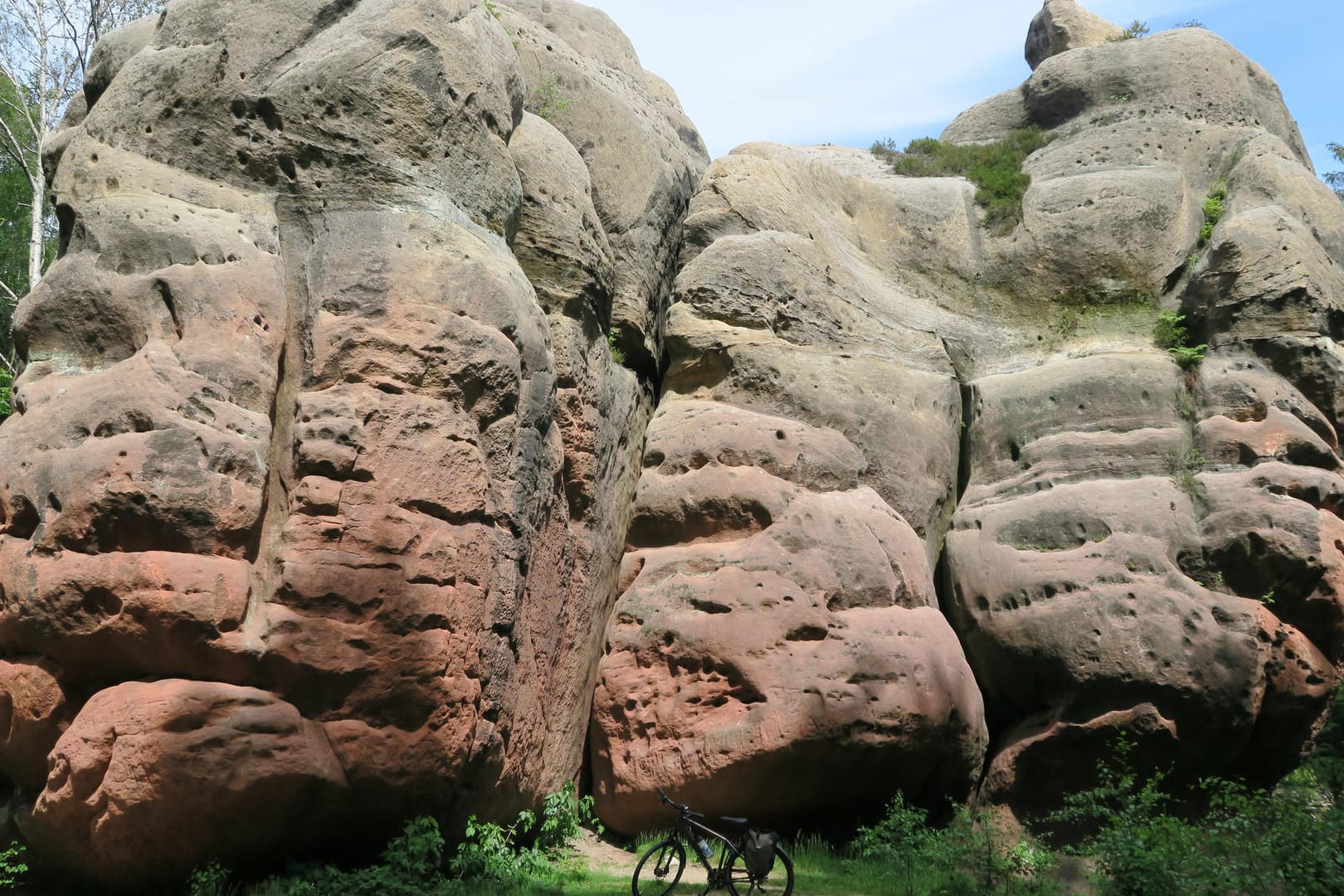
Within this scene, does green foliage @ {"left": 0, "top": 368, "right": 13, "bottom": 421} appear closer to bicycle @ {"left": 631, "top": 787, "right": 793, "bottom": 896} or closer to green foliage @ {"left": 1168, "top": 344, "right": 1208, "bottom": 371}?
bicycle @ {"left": 631, "top": 787, "right": 793, "bottom": 896}

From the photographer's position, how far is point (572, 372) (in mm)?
10383

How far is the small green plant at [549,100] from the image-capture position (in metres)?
12.6

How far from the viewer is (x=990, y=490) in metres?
11.5

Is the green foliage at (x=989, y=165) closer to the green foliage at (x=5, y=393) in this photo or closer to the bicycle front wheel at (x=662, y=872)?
the bicycle front wheel at (x=662, y=872)

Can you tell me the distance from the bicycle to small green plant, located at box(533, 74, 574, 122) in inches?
302

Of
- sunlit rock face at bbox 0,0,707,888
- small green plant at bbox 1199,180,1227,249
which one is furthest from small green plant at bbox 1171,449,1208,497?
sunlit rock face at bbox 0,0,707,888

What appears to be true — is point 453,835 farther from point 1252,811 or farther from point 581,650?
Answer: point 1252,811

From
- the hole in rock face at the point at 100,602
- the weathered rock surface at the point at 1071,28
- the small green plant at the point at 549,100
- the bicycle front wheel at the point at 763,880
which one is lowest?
the bicycle front wheel at the point at 763,880

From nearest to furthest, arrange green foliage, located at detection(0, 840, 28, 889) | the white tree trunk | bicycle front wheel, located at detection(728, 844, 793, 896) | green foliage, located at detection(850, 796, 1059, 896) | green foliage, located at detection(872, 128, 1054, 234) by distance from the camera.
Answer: green foliage, located at detection(0, 840, 28, 889), bicycle front wheel, located at detection(728, 844, 793, 896), green foliage, located at detection(850, 796, 1059, 896), green foliage, located at detection(872, 128, 1054, 234), the white tree trunk

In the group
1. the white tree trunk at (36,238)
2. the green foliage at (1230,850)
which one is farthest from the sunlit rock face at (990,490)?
the white tree trunk at (36,238)

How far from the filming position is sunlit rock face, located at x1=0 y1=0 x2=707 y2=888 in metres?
7.15

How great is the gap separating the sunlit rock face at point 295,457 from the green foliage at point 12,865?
228 mm

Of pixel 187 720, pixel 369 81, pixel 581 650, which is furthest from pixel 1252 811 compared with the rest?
pixel 369 81

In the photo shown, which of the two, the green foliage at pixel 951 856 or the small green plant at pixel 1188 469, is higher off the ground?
the small green plant at pixel 1188 469
